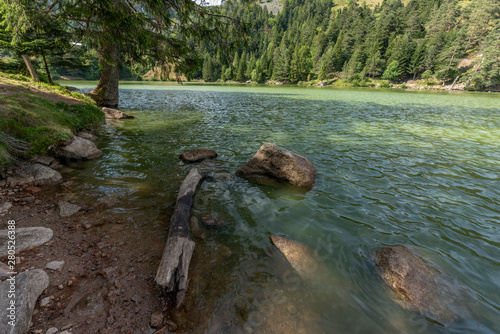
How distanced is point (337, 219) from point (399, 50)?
12200 cm

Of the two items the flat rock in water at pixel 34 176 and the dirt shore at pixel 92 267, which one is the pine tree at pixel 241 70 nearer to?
the flat rock in water at pixel 34 176

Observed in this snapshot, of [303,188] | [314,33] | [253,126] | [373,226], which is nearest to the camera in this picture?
[373,226]

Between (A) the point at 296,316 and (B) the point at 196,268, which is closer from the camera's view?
(A) the point at 296,316

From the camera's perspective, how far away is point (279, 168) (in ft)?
22.5

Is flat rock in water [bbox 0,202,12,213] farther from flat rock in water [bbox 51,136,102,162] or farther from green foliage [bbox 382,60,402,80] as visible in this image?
green foliage [bbox 382,60,402,80]

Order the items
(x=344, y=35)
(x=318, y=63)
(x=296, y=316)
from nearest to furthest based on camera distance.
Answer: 1. (x=296, y=316)
2. (x=318, y=63)
3. (x=344, y=35)

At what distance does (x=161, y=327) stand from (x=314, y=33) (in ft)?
606

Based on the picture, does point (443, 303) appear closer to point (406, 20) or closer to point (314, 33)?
point (406, 20)

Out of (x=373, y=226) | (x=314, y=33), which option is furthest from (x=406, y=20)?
(x=373, y=226)

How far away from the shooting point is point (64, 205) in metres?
4.88

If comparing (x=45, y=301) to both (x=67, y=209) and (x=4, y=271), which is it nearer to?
(x=4, y=271)

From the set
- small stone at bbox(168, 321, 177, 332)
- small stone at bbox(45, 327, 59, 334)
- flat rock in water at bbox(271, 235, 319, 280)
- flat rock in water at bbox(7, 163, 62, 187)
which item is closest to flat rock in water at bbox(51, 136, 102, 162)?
flat rock in water at bbox(7, 163, 62, 187)

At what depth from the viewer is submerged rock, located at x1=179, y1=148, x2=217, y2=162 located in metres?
8.28

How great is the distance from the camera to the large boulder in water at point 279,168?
659 centimetres
